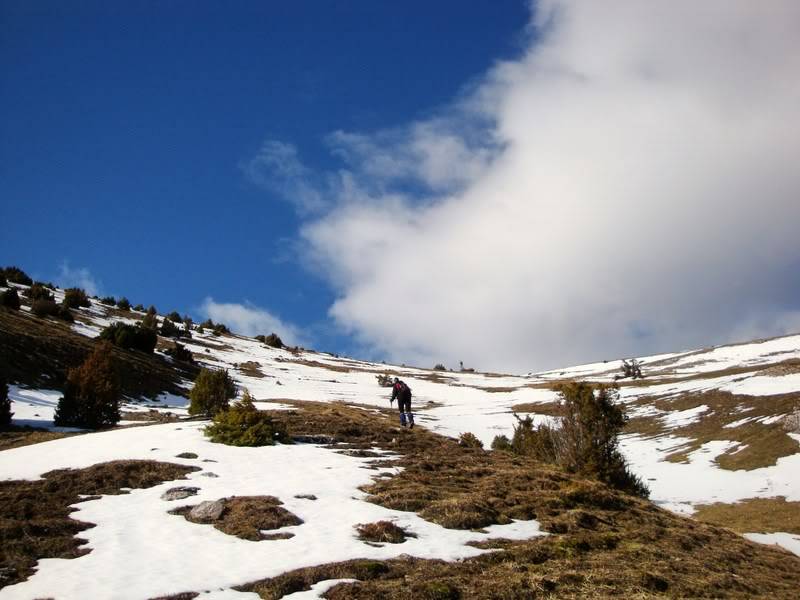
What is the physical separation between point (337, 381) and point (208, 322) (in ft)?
135

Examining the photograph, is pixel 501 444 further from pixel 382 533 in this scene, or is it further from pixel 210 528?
pixel 210 528

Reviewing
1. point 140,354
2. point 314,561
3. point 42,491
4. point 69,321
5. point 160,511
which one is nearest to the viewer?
point 314,561

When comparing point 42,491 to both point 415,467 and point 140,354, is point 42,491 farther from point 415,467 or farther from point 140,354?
point 140,354

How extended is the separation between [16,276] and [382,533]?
2793 inches

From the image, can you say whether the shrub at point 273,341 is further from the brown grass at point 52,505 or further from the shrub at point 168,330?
the brown grass at point 52,505

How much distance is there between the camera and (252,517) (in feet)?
35.3

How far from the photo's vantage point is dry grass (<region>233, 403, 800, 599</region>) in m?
8.05

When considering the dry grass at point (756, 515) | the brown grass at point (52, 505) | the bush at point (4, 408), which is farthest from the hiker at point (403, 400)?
the bush at point (4, 408)

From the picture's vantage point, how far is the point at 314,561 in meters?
8.89

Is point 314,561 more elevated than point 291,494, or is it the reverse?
Answer: point 291,494

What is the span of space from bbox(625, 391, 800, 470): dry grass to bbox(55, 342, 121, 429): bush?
112 ft

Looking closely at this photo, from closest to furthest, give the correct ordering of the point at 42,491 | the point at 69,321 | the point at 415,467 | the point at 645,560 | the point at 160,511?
the point at 645,560
the point at 160,511
the point at 42,491
the point at 415,467
the point at 69,321

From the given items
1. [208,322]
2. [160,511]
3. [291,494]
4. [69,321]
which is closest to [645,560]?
[291,494]

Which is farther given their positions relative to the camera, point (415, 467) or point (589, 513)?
point (415, 467)
